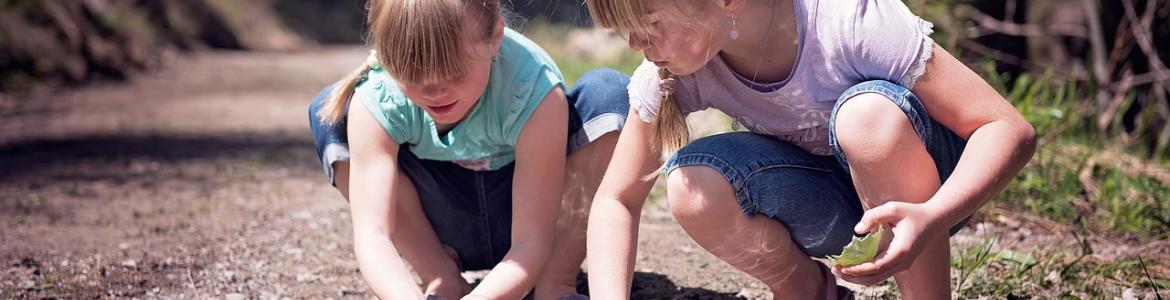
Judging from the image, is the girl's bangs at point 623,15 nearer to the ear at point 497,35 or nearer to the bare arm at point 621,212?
the bare arm at point 621,212

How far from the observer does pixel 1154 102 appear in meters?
4.12

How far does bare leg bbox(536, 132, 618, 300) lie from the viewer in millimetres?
2127

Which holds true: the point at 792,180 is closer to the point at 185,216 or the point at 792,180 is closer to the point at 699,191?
the point at 699,191

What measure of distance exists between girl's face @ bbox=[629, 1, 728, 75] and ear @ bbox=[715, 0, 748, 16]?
1 centimetres

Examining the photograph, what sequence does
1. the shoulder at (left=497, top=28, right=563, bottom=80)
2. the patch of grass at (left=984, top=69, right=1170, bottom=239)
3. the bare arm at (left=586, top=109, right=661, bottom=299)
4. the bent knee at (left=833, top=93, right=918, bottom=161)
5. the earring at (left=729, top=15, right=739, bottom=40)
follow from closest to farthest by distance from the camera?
1. the bent knee at (left=833, top=93, right=918, bottom=161)
2. the earring at (left=729, top=15, right=739, bottom=40)
3. the bare arm at (left=586, top=109, right=661, bottom=299)
4. the shoulder at (left=497, top=28, right=563, bottom=80)
5. the patch of grass at (left=984, top=69, right=1170, bottom=239)

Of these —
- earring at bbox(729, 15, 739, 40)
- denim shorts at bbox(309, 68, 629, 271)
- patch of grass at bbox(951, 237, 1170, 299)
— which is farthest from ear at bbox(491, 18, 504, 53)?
patch of grass at bbox(951, 237, 1170, 299)

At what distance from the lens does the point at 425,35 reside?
1838mm

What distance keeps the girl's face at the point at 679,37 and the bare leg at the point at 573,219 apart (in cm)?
46

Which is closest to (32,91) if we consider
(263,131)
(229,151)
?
(263,131)

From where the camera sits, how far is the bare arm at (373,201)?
190 cm

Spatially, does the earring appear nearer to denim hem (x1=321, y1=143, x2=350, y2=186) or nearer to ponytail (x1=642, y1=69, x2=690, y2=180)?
ponytail (x1=642, y1=69, x2=690, y2=180)

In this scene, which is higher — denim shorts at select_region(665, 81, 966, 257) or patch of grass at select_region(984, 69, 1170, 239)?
denim shorts at select_region(665, 81, 966, 257)

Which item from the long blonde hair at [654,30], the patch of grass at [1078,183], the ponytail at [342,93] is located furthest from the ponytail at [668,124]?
the patch of grass at [1078,183]

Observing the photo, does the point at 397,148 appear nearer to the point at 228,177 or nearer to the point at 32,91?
the point at 228,177
